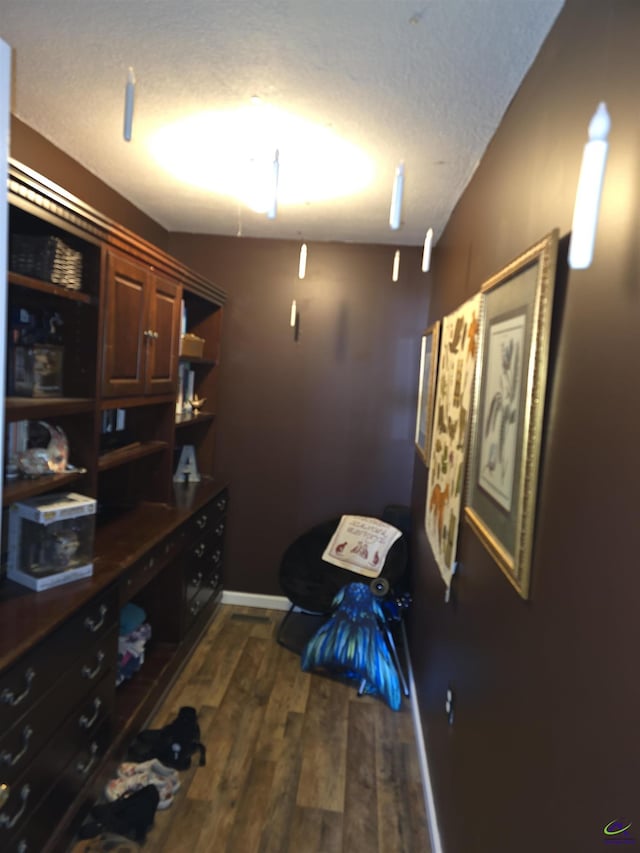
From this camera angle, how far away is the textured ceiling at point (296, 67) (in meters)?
1.29

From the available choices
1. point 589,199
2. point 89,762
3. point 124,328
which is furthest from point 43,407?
point 589,199

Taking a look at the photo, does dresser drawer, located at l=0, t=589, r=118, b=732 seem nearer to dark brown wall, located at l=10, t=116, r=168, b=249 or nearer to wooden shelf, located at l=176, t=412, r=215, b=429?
wooden shelf, located at l=176, t=412, r=215, b=429

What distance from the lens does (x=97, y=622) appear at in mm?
1769

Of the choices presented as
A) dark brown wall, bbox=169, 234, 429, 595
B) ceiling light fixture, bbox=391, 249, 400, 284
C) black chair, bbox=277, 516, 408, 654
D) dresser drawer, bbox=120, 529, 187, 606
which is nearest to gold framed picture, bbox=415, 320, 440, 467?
dark brown wall, bbox=169, 234, 429, 595

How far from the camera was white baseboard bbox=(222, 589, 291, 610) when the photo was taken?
11.7 feet

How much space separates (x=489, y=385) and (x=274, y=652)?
2.24m

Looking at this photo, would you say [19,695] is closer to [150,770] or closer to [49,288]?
[150,770]

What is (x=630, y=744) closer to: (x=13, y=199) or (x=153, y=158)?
(x=13, y=199)

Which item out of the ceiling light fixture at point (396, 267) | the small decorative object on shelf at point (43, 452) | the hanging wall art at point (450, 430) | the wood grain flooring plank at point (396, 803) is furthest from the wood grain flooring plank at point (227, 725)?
the ceiling light fixture at point (396, 267)

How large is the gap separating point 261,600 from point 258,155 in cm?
271

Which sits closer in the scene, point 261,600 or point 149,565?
point 149,565

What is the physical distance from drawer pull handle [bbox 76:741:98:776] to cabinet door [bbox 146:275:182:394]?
54.1 inches

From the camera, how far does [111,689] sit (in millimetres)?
1922

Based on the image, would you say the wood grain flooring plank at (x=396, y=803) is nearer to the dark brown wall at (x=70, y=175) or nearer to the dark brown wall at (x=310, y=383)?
the dark brown wall at (x=310, y=383)
